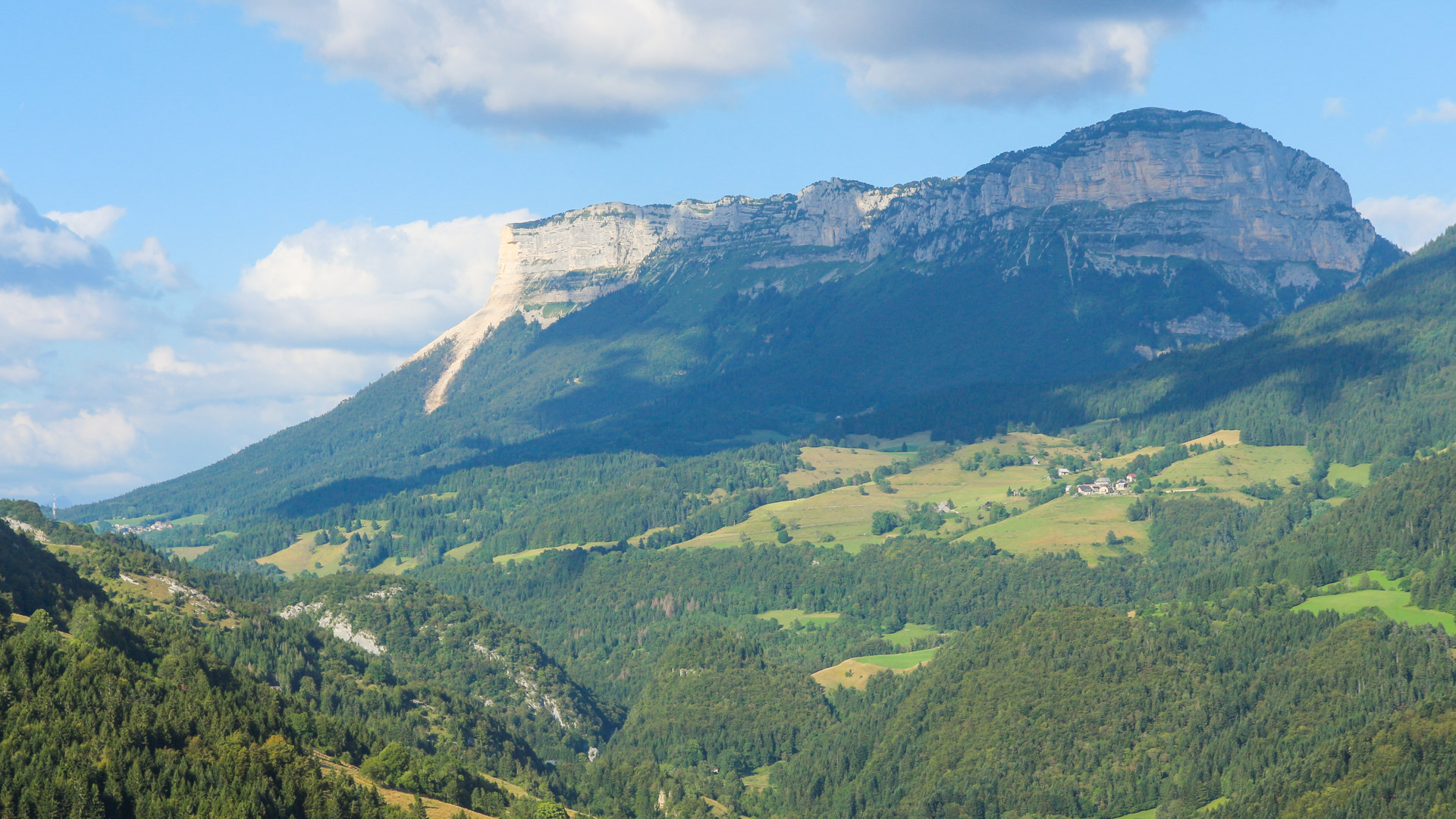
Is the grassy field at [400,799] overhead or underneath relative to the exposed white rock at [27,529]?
underneath

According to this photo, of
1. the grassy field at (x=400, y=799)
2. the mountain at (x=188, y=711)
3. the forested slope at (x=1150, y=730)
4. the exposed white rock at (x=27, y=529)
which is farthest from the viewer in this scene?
the exposed white rock at (x=27, y=529)

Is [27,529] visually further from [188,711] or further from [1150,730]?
[1150,730]

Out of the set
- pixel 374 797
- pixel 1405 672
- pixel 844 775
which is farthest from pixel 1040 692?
pixel 374 797

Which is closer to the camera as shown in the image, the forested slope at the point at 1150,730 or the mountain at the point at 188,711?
the mountain at the point at 188,711

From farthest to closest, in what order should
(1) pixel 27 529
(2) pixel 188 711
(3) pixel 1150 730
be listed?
(1) pixel 27 529, (3) pixel 1150 730, (2) pixel 188 711

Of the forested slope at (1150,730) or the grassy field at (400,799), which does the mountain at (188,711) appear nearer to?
the grassy field at (400,799)

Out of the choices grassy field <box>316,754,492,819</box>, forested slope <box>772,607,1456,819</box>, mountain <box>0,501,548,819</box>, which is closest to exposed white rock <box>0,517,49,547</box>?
mountain <box>0,501,548,819</box>

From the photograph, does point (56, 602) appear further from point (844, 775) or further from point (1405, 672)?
point (1405, 672)

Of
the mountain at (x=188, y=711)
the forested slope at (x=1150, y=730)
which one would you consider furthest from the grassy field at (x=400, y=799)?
the forested slope at (x=1150, y=730)

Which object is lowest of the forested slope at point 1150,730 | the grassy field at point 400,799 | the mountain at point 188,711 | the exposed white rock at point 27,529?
the forested slope at point 1150,730

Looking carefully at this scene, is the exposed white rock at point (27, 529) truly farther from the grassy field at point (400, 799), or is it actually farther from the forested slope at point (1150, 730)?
the forested slope at point (1150, 730)

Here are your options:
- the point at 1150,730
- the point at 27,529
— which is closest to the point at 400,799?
the point at 27,529

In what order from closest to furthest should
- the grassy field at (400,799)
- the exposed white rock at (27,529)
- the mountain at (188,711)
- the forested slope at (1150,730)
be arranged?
1. the mountain at (188,711)
2. the grassy field at (400,799)
3. the forested slope at (1150,730)
4. the exposed white rock at (27,529)

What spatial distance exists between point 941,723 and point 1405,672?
178ft
